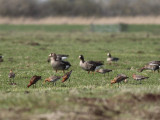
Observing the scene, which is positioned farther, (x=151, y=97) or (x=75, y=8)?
(x=75, y=8)

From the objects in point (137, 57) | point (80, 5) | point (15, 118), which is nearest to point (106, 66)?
point (137, 57)

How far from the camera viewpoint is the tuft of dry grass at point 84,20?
77.1 meters

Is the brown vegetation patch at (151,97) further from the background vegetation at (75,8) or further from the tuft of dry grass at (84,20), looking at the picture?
the background vegetation at (75,8)

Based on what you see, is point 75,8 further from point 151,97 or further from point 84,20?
point 151,97

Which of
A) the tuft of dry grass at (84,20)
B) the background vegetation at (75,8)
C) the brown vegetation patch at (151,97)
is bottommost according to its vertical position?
the brown vegetation patch at (151,97)

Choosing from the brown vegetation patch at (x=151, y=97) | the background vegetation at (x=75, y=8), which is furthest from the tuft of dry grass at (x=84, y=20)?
the brown vegetation patch at (x=151, y=97)

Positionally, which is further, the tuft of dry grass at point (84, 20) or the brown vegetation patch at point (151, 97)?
the tuft of dry grass at point (84, 20)

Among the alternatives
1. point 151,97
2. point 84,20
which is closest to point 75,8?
point 84,20

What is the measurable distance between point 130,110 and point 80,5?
3557 inches

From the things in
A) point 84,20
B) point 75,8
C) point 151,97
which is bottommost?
point 151,97

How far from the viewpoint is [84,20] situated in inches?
3366

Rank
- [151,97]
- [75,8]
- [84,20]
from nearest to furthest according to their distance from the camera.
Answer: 1. [151,97]
2. [84,20]
3. [75,8]

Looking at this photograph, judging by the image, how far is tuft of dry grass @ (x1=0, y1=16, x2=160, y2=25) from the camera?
7712 cm

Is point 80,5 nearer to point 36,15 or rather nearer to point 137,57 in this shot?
point 36,15
